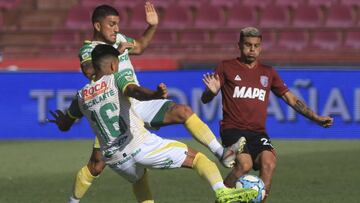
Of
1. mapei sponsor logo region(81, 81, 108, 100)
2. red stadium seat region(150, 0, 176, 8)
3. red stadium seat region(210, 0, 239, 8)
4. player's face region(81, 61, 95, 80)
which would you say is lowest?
red stadium seat region(150, 0, 176, 8)

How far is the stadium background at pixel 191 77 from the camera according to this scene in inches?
530

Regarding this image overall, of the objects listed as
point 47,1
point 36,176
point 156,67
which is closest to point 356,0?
point 156,67

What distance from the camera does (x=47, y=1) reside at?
25.2 metres

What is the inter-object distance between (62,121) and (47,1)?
1597 centimetres

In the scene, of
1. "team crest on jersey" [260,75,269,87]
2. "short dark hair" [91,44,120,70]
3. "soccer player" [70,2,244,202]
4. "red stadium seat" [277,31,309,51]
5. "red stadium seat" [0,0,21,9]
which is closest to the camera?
"short dark hair" [91,44,120,70]

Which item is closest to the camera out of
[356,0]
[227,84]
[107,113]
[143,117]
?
[107,113]

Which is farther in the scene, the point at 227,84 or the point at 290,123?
the point at 290,123

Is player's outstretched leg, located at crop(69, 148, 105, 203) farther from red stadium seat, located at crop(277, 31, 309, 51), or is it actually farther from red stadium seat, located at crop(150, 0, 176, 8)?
red stadium seat, located at crop(150, 0, 176, 8)

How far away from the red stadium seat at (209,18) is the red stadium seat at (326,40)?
2.23 meters

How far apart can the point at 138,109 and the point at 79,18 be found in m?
14.7

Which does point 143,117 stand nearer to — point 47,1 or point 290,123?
point 290,123

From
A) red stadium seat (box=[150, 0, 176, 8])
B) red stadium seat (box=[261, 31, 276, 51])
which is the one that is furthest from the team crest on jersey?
red stadium seat (box=[150, 0, 176, 8])

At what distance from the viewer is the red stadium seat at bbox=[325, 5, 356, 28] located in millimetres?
22859

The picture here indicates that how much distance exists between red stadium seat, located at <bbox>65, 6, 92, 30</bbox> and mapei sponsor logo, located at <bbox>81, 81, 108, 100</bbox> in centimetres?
1511
